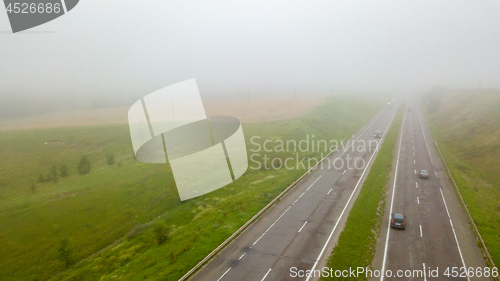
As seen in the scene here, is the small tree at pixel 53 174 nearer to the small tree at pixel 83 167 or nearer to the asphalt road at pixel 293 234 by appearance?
the small tree at pixel 83 167

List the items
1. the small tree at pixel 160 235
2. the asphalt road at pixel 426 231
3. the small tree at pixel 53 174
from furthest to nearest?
the small tree at pixel 53 174 → the small tree at pixel 160 235 → the asphalt road at pixel 426 231

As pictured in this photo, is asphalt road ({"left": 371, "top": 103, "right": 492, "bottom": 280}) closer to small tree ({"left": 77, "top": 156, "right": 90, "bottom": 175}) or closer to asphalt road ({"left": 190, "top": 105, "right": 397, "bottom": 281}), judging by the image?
asphalt road ({"left": 190, "top": 105, "right": 397, "bottom": 281})

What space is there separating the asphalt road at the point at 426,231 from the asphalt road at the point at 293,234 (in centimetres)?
462

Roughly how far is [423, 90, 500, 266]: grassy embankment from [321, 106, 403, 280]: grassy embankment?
8987 millimetres

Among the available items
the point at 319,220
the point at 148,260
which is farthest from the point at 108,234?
the point at 319,220

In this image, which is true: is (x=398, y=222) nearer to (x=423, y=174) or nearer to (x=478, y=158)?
(x=423, y=174)

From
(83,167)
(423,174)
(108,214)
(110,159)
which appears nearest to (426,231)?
(423,174)

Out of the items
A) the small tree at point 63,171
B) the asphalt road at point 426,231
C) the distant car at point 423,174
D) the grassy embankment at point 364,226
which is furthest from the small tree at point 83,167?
the distant car at point 423,174

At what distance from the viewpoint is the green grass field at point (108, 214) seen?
23.0 metres

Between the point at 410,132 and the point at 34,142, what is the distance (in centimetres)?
10376

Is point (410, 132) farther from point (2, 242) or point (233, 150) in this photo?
point (2, 242)

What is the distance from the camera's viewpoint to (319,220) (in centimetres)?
2589

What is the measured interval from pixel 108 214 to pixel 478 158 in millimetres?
64662

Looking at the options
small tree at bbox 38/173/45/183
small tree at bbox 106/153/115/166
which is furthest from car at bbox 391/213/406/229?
small tree at bbox 38/173/45/183
